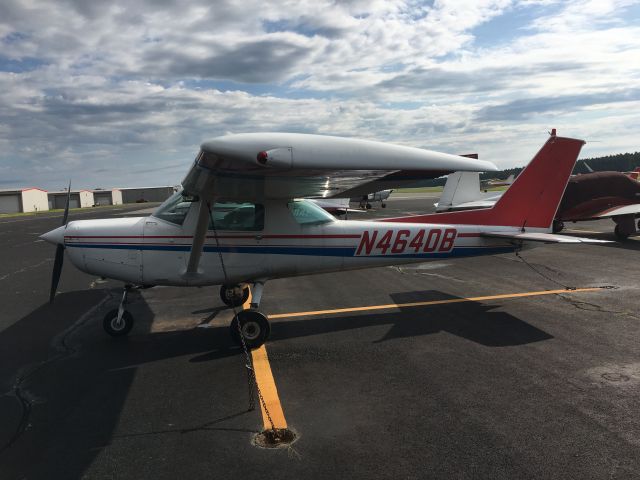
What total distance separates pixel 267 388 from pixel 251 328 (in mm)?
1347

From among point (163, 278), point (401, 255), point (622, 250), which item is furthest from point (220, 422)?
point (622, 250)

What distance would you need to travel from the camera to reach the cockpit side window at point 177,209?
250 inches

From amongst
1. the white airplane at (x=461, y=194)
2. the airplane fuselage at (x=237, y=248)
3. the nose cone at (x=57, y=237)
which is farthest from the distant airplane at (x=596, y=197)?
the nose cone at (x=57, y=237)

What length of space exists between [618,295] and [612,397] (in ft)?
14.9

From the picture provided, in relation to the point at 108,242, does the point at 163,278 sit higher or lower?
lower

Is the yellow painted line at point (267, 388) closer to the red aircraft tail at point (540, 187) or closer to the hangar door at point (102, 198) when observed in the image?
the red aircraft tail at point (540, 187)

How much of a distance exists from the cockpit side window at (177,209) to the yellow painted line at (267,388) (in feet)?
7.21

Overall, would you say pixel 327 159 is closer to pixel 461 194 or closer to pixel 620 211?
pixel 461 194

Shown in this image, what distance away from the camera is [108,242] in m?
6.18

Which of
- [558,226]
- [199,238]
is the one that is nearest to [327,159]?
[199,238]

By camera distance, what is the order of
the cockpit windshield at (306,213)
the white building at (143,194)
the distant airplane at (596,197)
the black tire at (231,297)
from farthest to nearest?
the white building at (143,194)
the distant airplane at (596,197)
the black tire at (231,297)
the cockpit windshield at (306,213)

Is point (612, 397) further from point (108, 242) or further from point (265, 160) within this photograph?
point (108, 242)

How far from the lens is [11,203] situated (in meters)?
79.5

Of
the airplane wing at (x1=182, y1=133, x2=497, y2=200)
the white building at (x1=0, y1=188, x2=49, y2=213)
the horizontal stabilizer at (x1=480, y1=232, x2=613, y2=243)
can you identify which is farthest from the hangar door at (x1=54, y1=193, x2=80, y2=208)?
the airplane wing at (x1=182, y1=133, x2=497, y2=200)
